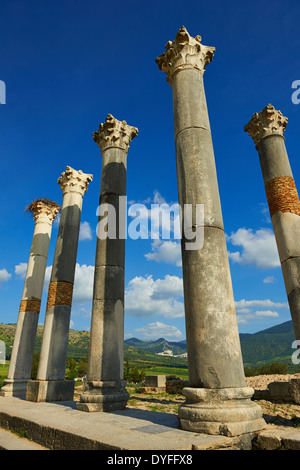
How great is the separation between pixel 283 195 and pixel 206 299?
720cm

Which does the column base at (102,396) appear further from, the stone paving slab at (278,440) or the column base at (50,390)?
the stone paving slab at (278,440)

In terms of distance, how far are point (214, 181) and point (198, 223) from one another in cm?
121

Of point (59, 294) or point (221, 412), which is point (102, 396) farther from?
point (59, 294)

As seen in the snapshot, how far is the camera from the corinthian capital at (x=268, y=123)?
41.6 feet

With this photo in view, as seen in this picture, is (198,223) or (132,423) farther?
(198,223)

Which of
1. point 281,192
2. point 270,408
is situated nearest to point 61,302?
point 270,408

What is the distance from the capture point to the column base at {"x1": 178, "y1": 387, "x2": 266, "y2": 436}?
16.1 feet

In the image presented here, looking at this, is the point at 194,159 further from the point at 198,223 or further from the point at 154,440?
the point at 154,440

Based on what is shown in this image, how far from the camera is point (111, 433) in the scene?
5148 millimetres
